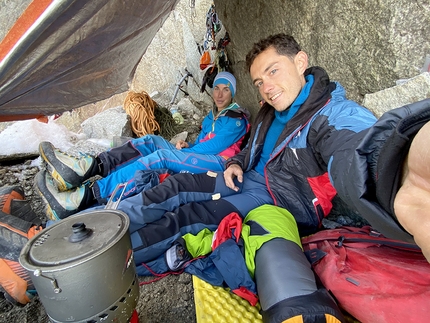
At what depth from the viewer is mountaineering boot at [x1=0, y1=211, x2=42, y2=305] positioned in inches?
63.3

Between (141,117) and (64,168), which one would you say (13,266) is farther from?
(141,117)

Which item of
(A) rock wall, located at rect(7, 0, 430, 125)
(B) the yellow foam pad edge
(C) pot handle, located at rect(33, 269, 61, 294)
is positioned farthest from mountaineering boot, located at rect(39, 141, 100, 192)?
(C) pot handle, located at rect(33, 269, 61, 294)


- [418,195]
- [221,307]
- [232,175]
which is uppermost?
[418,195]

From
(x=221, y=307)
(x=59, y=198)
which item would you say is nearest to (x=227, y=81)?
(x=59, y=198)

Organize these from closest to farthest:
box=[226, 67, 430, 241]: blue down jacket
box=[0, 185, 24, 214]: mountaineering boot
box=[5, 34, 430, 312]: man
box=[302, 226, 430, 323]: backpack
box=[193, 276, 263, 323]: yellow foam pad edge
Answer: box=[226, 67, 430, 241]: blue down jacket → box=[302, 226, 430, 323]: backpack → box=[193, 276, 263, 323]: yellow foam pad edge → box=[5, 34, 430, 312]: man → box=[0, 185, 24, 214]: mountaineering boot

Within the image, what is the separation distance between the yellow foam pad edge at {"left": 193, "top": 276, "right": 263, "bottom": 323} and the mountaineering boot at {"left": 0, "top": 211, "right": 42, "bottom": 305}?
1.06 m

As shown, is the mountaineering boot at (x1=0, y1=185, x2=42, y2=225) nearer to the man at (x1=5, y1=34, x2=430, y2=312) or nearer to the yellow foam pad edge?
the man at (x1=5, y1=34, x2=430, y2=312)

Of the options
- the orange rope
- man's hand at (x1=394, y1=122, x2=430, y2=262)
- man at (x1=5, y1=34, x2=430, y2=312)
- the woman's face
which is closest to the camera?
A: man's hand at (x1=394, y1=122, x2=430, y2=262)

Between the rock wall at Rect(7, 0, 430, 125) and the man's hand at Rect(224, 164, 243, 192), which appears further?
the man's hand at Rect(224, 164, 243, 192)

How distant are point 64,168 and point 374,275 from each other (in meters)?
2.43

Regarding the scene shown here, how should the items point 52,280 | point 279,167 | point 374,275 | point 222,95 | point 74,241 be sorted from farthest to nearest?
point 222,95 → point 279,167 → point 374,275 → point 74,241 → point 52,280

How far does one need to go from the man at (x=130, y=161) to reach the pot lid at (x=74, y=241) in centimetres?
119

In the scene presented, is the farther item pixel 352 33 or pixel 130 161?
pixel 130 161

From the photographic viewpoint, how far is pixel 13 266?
63.7 inches
